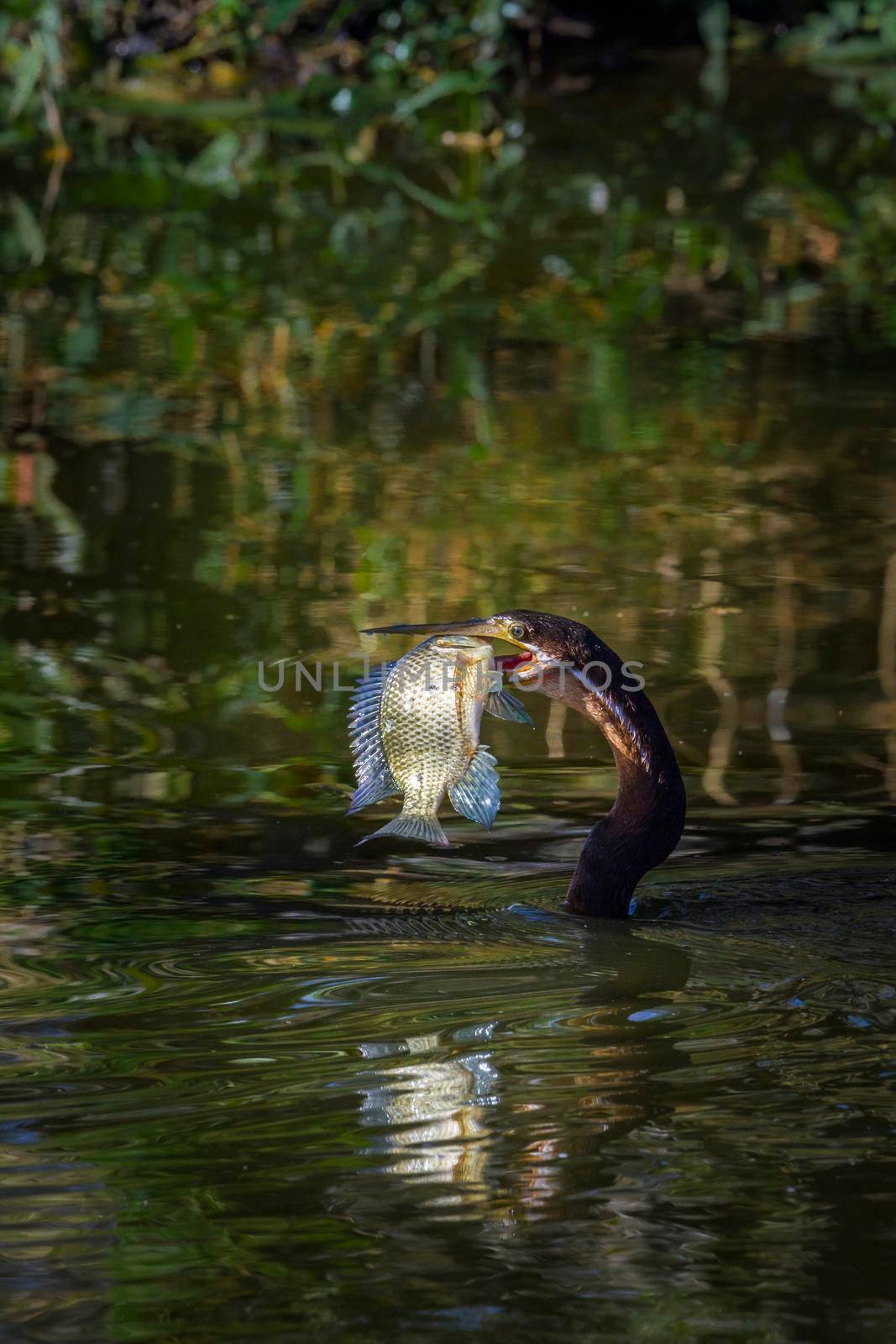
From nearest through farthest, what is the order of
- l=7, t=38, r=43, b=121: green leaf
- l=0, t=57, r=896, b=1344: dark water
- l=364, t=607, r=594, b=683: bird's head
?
l=0, t=57, r=896, b=1344: dark water, l=364, t=607, r=594, b=683: bird's head, l=7, t=38, r=43, b=121: green leaf

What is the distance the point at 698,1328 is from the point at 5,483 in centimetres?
511

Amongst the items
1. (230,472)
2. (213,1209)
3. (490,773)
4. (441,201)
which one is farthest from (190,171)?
(213,1209)

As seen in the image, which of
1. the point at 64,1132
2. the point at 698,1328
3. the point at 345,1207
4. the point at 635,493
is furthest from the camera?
the point at 635,493

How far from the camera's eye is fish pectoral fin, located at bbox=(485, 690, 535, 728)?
3.62 m

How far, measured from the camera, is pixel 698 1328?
2.41 meters

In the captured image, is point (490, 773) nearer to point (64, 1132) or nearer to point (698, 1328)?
point (64, 1132)

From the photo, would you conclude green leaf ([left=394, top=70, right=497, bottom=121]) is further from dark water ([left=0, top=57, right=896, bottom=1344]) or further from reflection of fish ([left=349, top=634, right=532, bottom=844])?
reflection of fish ([left=349, top=634, right=532, bottom=844])

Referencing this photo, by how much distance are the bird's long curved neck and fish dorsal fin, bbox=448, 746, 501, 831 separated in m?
0.18

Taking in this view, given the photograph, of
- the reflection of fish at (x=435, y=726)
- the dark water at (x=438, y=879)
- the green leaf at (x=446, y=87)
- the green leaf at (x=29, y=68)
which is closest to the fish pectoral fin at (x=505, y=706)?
the reflection of fish at (x=435, y=726)

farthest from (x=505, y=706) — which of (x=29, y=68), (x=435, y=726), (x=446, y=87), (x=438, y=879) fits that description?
(x=446, y=87)

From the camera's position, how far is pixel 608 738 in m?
3.70

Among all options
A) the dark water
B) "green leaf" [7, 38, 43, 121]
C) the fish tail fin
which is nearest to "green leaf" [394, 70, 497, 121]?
"green leaf" [7, 38, 43, 121]

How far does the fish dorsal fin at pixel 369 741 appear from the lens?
3711 millimetres

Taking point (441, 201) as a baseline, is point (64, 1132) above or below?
below
